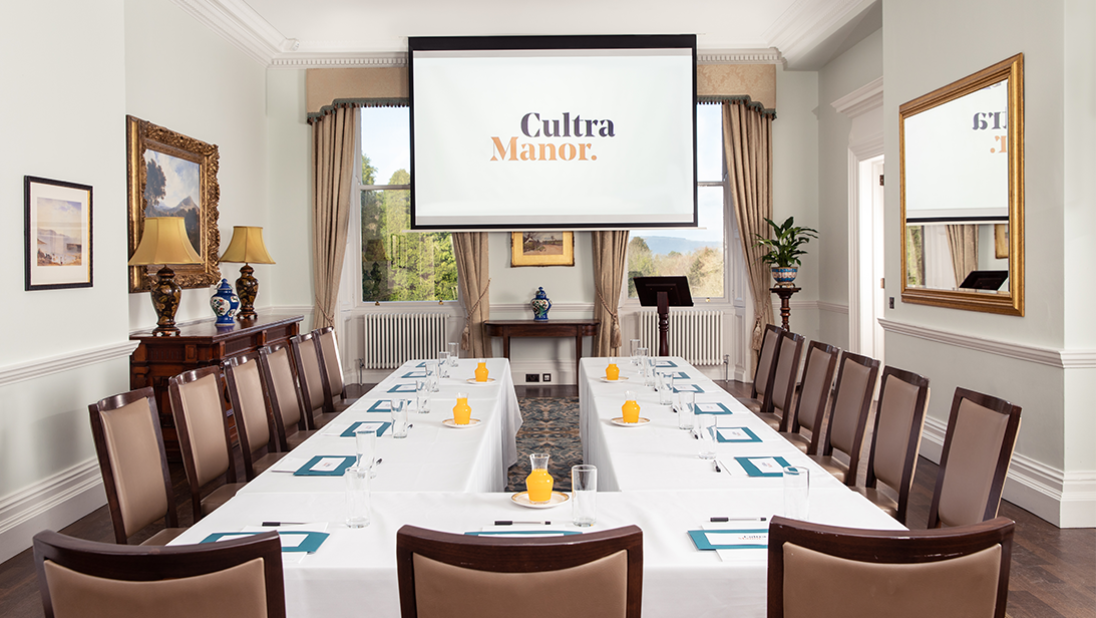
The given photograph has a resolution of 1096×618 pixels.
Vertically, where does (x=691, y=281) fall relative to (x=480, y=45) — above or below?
below

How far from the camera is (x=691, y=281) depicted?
7.54 meters

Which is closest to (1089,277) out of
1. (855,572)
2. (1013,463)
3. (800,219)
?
(1013,463)

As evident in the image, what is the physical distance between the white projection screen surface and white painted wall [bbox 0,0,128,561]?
3129mm

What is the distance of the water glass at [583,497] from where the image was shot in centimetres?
167

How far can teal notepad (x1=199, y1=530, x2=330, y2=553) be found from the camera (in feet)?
5.29

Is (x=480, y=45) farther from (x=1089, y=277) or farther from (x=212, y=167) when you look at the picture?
(x=1089, y=277)

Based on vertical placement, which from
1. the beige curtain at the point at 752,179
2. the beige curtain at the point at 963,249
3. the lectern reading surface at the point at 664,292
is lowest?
the lectern reading surface at the point at 664,292

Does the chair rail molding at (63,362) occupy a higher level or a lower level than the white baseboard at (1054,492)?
higher

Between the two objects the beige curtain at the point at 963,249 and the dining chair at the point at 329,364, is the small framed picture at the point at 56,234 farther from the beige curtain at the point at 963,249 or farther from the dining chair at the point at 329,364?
the beige curtain at the point at 963,249

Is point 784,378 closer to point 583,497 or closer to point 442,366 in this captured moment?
point 442,366

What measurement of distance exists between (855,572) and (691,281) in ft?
21.3

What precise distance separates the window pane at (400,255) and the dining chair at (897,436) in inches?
207

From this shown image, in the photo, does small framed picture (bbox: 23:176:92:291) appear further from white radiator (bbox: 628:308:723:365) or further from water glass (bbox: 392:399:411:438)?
white radiator (bbox: 628:308:723:365)

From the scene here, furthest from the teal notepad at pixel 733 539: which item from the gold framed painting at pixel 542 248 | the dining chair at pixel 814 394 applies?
the gold framed painting at pixel 542 248
